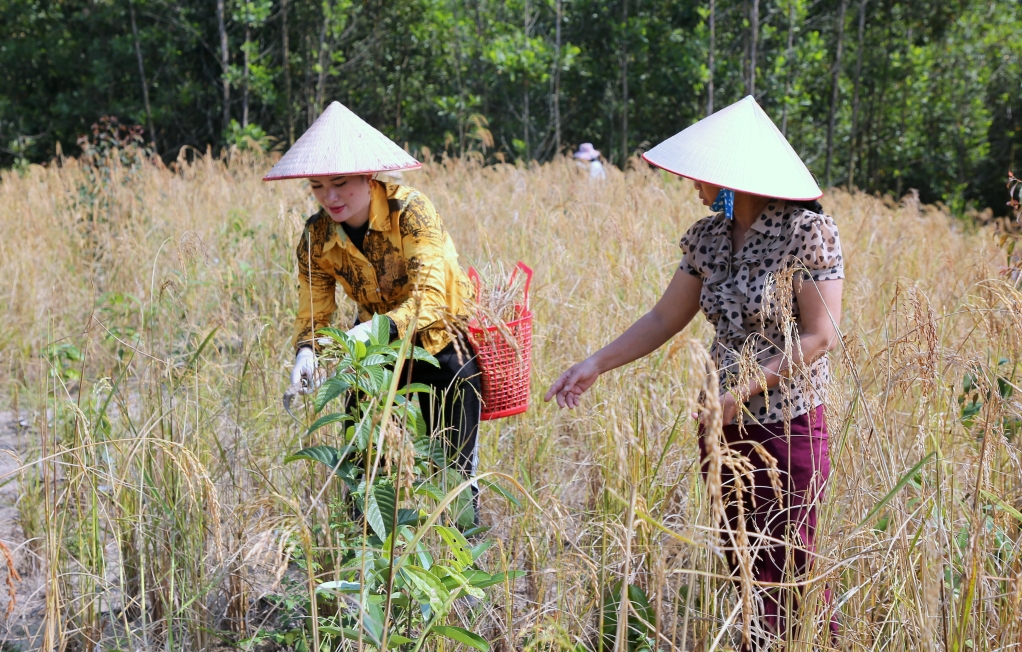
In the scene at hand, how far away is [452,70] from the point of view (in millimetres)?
14969

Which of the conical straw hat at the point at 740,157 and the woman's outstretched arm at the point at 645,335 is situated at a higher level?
the conical straw hat at the point at 740,157

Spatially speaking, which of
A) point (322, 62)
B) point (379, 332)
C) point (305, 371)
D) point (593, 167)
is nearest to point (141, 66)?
point (322, 62)

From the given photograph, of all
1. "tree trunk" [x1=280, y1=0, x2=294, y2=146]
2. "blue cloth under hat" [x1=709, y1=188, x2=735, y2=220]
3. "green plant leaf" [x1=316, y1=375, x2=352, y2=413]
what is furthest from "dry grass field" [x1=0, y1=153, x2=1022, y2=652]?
"tree trunk" [x1=280, y1=0, x2=294, y2=146]

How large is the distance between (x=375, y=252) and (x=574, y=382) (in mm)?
679

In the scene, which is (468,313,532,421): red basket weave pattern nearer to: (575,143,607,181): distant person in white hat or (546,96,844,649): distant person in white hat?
(546,96,844,649): distant person in white hat

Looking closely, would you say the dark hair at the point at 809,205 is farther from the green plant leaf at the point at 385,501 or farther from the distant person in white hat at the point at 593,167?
the distant person in white hat at the point at 593,167

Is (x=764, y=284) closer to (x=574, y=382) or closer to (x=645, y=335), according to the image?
(x=645, y=335)

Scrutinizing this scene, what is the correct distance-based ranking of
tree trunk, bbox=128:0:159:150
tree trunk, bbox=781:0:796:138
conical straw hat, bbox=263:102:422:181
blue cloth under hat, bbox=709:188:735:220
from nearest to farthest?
blue cloth under hat, bbox=709:188:735:220, conical straw hat, bbox=263:102:422:181, tree trunk, bbox=781:0:796:138, tree trunk, bbox=128:0:159:150

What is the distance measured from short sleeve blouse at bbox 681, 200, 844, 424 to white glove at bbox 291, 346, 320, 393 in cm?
88

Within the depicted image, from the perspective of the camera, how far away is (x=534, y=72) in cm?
1327

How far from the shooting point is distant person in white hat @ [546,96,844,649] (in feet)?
5.32

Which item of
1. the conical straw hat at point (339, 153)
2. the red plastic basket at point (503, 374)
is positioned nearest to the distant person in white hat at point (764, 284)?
the red plastic basket at point (503, 374)

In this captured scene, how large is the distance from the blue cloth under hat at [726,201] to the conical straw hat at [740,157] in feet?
0.22

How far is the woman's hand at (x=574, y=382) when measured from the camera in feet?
6.18
